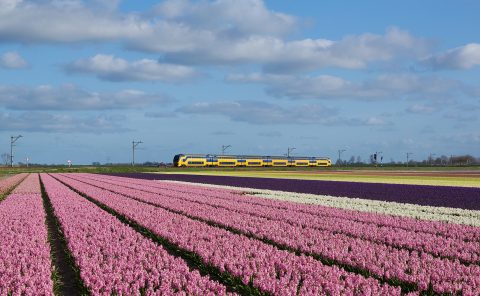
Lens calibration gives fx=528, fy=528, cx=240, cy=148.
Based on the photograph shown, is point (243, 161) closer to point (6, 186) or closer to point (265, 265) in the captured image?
point (6, 186)

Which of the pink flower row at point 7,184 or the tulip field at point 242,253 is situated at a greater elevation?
the pink flower row at point 7,184

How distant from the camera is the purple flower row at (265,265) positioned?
8922 mm

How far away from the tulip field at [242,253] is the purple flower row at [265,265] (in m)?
0.03

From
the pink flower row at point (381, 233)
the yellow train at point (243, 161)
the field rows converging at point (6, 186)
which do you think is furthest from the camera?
the yellow train at point (243, 161)

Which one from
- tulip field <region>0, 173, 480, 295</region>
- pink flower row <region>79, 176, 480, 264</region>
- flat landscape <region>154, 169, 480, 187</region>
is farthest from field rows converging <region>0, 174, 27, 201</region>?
flat landscape <region>154, 169, 480, 187</region>

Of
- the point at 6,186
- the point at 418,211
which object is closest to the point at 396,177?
the point at 418,211

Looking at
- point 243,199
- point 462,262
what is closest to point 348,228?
point 462,262

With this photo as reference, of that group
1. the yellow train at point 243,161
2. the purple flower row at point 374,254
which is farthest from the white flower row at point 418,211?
the yellow train at point 243,161

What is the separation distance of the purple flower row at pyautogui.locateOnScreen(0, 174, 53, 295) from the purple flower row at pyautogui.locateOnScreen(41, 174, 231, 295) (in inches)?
28.2

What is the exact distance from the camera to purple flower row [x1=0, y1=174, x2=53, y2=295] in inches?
364

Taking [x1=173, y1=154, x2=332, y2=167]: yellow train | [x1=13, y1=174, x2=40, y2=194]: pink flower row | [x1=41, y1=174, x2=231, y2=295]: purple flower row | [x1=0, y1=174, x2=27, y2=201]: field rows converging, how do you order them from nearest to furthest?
[x1=41, y1=174, x2=231, y2=295]: purple flower row
[x1=0, y1=174, x2=27, y2=201]: field rows converging
[x1=13, y1=174, x2=40, y2=194]: pink flower row
[x1=173, y1=154, x2=332, y2=167]: yellow train

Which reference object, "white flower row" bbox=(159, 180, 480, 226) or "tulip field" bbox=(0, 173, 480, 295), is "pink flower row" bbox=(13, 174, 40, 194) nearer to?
"tulip field" bbox=(0, 173, 480, 295)

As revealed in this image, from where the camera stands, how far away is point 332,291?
8.70 meters

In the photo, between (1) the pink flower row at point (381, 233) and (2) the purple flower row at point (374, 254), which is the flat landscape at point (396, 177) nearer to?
(1) the pink flower row at point (381, 233)
